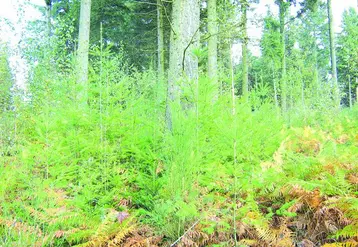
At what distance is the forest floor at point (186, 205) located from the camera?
7.45 feet

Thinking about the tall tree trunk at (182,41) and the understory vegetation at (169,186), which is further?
the tall tree trunk at (182,41)

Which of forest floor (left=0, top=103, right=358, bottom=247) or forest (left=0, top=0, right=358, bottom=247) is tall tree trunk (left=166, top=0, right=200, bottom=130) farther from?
forest floor (left=0, top=103, right=358, bottom=247)

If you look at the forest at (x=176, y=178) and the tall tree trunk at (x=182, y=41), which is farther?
the tall tree trunk at (x=182, y=41)

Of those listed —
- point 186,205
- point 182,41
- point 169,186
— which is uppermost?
point 182,41

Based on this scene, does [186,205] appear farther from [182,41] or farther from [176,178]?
[182,41]

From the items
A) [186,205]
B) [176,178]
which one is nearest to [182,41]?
[176,178]

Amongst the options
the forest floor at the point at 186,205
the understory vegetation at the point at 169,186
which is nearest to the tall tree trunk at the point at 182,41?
the understory vegetation at the point at 169,186

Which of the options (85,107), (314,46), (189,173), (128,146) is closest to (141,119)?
(128,146)

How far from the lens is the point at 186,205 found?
2246 millimetres

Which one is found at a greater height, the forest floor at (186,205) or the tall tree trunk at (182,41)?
the tall tree trunk at (182,41)

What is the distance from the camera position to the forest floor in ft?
7.45

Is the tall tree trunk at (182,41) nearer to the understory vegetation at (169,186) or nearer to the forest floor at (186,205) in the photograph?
the understory vegetation at (169,186)

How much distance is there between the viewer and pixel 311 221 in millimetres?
2461

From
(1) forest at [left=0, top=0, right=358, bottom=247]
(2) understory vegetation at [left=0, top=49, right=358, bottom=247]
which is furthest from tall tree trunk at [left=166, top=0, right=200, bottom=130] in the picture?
(2) understory vegetation at [left=0, top=49, right=358, bottom=247]
